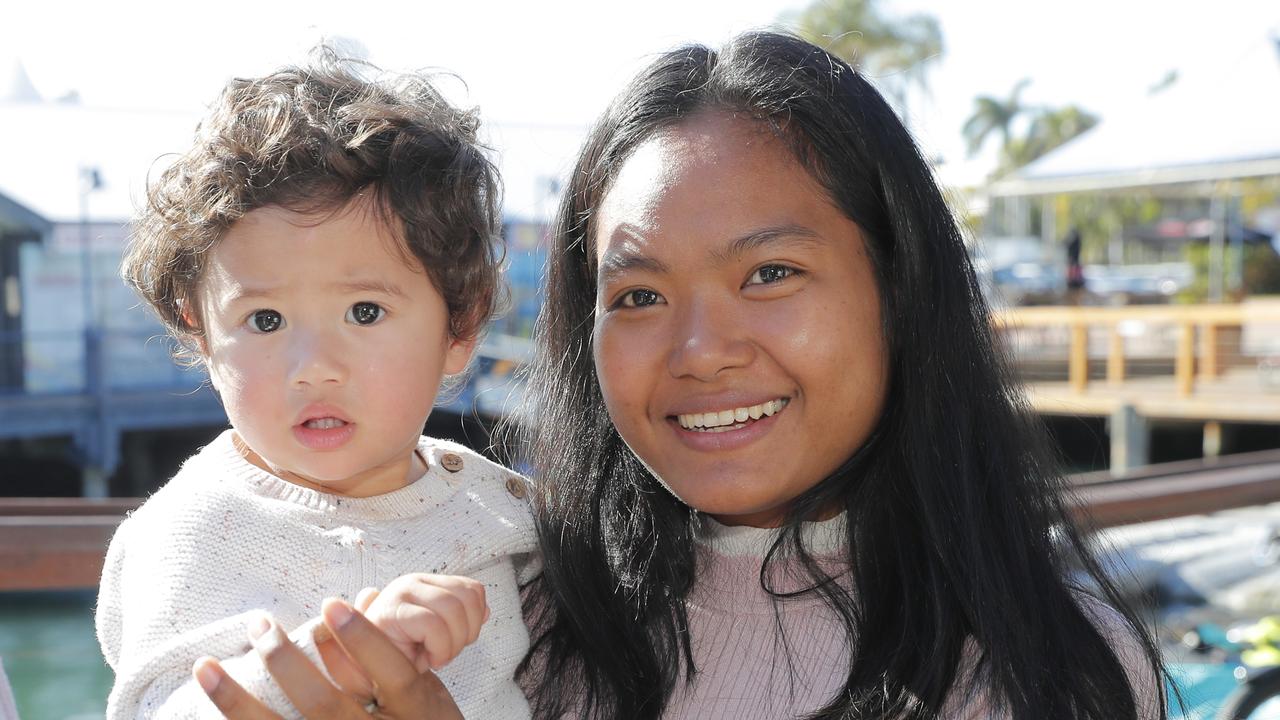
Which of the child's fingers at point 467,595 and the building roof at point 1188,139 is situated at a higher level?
the building roof at point 1188,139

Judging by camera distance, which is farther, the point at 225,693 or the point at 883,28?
the point at 883,28

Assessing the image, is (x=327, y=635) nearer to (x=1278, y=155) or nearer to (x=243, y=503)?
(x=243, y=503)

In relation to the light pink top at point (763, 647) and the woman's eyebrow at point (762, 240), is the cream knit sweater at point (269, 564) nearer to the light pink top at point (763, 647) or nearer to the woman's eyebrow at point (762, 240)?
the light pink top at point (763, 647)

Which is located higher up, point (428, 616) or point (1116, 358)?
point (428, 616)

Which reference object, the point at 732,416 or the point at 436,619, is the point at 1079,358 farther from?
the point at 436,619

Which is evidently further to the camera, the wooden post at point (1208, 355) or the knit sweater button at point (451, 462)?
the wooden post at point (1208, 355)

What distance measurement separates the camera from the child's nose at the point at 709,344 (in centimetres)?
148

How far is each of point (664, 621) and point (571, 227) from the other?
1.97 ft

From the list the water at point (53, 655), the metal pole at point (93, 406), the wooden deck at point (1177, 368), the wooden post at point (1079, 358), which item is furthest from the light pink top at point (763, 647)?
the metal pole at point (93, 406)

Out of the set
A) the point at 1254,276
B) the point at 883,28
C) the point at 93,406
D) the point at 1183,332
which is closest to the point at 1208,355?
the point at 1183,332

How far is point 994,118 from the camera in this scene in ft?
203

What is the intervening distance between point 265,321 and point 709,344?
568 mm

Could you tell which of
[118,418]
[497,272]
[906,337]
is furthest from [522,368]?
[118,418]

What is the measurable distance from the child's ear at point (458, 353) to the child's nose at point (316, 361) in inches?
9.5
